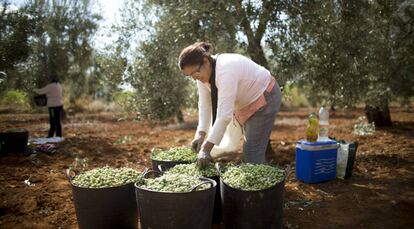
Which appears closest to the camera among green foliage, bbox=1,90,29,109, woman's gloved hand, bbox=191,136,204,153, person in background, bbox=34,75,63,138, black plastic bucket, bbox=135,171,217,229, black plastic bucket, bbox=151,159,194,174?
black plastic bucket, bbox=135,171,217,229

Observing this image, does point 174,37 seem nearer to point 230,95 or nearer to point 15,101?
point 230,95

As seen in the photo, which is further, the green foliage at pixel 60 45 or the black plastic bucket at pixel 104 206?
the green foliage at pixel 60 45

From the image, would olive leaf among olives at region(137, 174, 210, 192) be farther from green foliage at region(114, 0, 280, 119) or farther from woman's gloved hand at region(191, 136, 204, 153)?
green foliage at region(114, 0, 280, 119)

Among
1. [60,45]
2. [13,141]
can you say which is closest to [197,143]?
[13,141]

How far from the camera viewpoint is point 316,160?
215 inches

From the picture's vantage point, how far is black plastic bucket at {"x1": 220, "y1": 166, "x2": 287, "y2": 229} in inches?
135

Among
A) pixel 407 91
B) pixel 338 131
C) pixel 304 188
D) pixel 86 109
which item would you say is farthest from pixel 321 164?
pixel 86 109

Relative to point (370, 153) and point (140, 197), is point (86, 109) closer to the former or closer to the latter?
point (370, 153)

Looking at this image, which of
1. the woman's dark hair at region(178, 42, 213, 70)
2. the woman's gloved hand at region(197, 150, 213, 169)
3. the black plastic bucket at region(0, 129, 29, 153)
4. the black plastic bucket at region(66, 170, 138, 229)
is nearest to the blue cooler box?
the woman's gloved hand at region(197, 150, 213, 169)

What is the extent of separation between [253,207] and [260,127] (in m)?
1.05

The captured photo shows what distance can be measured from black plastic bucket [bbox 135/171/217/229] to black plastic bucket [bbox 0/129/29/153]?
18.6 ft

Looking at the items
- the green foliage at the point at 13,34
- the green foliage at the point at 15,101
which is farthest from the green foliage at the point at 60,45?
the green foliage at the point at 13,34

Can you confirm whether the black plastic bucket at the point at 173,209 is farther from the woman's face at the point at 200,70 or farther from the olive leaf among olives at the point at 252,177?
the woman's face at the point at 200,70

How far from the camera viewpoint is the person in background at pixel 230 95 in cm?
371
